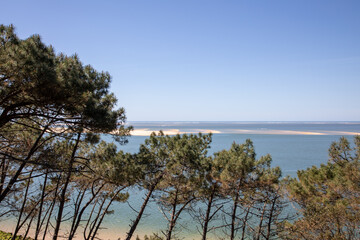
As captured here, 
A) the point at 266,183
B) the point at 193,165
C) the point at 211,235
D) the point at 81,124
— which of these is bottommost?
the point at 211,235

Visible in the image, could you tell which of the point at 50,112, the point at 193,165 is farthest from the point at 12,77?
the point at 193,165

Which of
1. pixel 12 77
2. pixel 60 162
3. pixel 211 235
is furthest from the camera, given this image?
pixel 211 235

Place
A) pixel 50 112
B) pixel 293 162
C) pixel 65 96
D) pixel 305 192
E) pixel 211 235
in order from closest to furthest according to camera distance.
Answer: pixel 65 96 < pixel 50 112 < pixel 305 192 < pixel 211 235 < pixel 293 162

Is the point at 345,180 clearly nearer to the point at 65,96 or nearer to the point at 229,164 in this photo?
the point at 229,164

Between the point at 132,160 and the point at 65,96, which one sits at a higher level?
the point at 65,96

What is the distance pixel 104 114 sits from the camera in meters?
5.75

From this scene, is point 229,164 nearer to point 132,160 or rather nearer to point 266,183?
point 266,183

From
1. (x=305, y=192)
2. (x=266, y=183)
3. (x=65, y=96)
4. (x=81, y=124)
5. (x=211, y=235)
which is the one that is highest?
(x=65, y=96)

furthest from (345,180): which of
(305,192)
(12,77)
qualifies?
(12,77)

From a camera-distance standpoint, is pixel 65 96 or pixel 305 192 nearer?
pixel 65 96

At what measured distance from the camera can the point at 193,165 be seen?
8078 millimetres

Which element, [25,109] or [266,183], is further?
[266,183]

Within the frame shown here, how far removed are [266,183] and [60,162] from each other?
6899mm

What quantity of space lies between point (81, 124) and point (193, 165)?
12.6 feet
